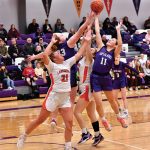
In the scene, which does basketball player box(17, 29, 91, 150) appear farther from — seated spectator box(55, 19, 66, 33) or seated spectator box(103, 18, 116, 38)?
seated spectator box(103, 18, 116, 38)

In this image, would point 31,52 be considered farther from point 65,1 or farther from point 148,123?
point 148,123

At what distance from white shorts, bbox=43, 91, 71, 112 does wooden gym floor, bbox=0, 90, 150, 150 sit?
91 centimetres

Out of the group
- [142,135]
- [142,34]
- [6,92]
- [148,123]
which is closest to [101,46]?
[142,135]

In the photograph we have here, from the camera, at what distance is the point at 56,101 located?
262 inches

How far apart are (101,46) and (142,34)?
539 inches

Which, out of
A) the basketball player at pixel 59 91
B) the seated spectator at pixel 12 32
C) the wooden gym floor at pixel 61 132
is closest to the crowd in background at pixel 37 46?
the seated spectator at pixel 12 32

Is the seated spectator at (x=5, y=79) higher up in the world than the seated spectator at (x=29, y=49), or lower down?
lower down

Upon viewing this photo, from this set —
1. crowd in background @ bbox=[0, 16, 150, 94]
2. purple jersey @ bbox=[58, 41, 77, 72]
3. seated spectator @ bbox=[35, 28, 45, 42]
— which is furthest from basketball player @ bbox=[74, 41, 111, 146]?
seated spectator @ bbox=[35, 28, 45, 42]

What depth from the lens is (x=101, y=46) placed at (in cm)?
794

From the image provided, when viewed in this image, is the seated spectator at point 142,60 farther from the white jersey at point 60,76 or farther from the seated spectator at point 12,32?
the white jersey at point 60,76

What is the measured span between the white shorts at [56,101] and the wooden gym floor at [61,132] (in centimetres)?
91

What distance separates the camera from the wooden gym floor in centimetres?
734

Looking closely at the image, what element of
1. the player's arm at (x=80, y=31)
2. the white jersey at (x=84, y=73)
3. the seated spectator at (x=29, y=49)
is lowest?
the seated spectator at (x=29, y=49)

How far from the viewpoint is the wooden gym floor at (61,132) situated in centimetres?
734
